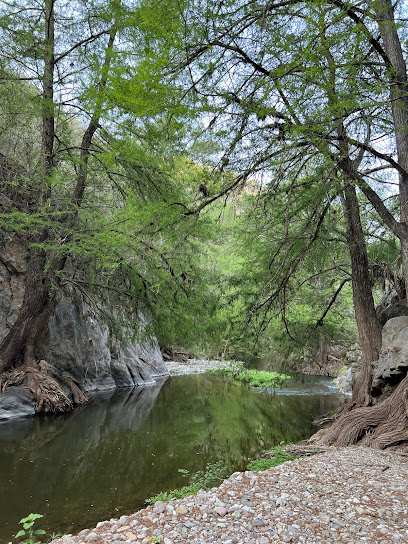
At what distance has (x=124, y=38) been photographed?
9180 millimetres

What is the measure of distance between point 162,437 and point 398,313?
600 centimetres

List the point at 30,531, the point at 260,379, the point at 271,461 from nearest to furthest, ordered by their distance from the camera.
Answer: the point at 30,531 < the point at 271,461 < the point at 260,379

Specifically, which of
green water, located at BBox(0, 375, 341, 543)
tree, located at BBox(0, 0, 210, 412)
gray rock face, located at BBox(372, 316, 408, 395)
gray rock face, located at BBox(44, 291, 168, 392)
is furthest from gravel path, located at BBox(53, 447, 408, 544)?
gray rock face, located at BBox(44, 291, 168, 392)

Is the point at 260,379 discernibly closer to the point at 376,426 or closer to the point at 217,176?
the point at 376,426

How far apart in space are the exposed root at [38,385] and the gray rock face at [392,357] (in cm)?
789

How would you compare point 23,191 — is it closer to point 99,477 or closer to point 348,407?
point 99,477

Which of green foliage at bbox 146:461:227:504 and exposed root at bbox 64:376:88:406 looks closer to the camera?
green foliage at bbox 146:461:227:504

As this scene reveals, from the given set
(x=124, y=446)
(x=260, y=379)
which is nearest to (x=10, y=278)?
(x=124, y=446)

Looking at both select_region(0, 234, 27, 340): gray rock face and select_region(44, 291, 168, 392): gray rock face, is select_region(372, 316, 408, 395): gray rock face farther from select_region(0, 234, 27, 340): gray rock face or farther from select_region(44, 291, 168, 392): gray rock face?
select_region(0, 234, 27, 340): gray rock face

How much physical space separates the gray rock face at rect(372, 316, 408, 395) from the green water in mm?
2593

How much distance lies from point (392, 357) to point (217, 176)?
4.55 meters

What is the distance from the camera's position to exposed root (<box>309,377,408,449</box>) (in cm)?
579

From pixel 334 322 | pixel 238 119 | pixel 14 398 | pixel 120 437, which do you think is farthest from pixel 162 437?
pixel 238 119

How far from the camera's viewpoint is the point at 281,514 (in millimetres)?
2951
